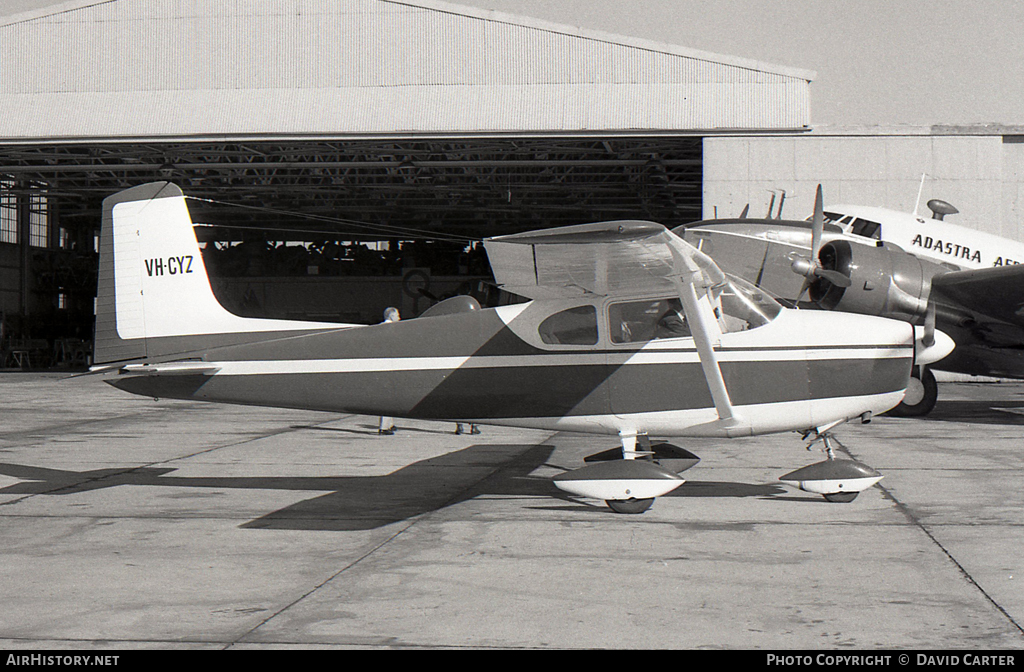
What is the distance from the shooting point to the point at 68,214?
4503 cm

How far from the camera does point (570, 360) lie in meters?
7.73

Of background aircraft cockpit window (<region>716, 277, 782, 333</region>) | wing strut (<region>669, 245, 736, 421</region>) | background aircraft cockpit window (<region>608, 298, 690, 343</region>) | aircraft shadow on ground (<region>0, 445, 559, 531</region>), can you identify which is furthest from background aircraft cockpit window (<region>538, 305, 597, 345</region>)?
aircraft shadow on ground (<region>0, 445, 559, 531</region>)

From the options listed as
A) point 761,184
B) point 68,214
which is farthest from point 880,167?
point 68,214

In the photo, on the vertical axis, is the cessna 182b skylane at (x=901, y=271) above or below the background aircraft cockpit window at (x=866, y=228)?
below

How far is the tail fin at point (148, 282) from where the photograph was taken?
8.18m

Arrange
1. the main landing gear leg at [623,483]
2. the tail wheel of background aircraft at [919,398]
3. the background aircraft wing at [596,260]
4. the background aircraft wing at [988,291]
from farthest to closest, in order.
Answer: the tail wheel of background aircraft at [919,398] → the background aircraft wing at [988,291] → the main landing gear leg at [623,483] → the background aircraft wing at [596,260]

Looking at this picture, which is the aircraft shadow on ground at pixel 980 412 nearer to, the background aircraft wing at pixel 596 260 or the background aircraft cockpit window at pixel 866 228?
→ the background aircraft cockpit window at pixel 866 228

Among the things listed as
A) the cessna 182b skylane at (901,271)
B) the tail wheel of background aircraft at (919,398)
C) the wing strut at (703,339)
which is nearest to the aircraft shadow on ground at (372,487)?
the wing strut at (703,339)

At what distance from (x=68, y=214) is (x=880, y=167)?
37.5 metres

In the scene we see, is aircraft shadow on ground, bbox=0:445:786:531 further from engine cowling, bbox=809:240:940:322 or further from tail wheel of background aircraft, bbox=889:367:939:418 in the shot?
tail wheel of background aircraft, bbox=889:367:939:418

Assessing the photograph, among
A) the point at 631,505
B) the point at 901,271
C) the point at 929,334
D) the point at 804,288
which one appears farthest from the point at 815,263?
the point at 631,505

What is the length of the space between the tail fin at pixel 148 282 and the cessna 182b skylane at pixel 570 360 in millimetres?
12

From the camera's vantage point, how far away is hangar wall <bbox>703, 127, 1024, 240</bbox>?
23.4m
